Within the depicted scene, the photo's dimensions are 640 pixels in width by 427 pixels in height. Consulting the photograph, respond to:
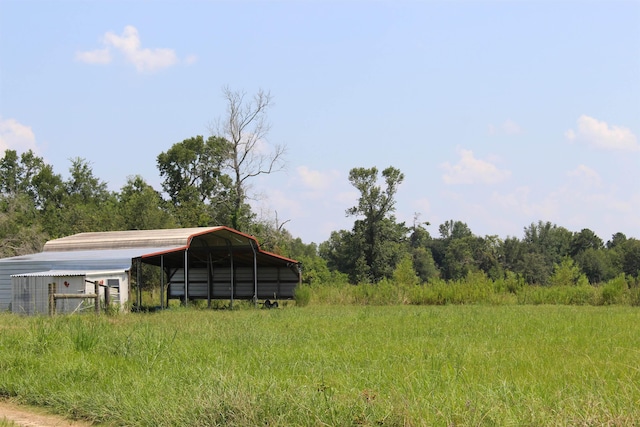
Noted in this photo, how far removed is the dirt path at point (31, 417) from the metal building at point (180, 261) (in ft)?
50.8

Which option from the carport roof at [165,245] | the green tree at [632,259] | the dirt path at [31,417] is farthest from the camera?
the green tree at [632,259]

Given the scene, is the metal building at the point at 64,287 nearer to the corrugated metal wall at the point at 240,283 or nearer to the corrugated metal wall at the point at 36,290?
the corrugated metal wall at the point at 36,290

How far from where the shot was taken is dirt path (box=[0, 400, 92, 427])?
7.93 m

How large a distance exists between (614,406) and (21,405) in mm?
6920

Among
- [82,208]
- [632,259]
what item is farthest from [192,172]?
[632,259]

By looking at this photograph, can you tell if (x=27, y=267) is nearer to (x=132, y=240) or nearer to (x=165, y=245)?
(x=132, y=240)

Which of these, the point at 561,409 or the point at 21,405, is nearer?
the point at 561,409

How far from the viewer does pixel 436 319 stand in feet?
64.2

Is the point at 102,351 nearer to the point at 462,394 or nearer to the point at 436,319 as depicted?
the point at 462,394

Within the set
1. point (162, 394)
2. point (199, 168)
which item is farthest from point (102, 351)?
point (199, 168)

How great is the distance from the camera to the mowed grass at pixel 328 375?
21.8ft

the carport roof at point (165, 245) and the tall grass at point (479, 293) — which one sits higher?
the carport roof at point (165, 245)

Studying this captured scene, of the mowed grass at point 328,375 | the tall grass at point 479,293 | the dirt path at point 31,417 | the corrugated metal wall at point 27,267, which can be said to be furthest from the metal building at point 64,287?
the dirt path at point 31,417

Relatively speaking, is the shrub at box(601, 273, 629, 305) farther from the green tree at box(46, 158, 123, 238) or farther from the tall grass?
the green tree at box(46, 158, 123, 238)
